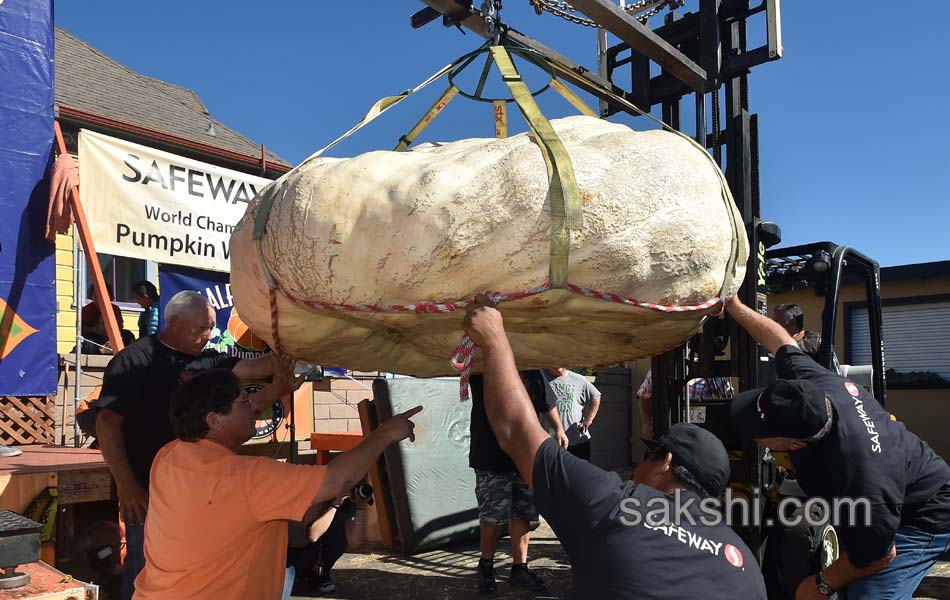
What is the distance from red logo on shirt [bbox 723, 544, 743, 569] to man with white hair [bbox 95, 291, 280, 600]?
2134 millimetres

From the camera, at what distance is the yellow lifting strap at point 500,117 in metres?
2.80

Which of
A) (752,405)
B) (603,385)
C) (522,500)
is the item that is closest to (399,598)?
(522,500)

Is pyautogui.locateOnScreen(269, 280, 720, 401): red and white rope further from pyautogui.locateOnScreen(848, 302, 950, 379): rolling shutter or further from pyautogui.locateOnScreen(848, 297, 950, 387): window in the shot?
pyautogui.locateOnScreen(848, 297, 950, 387): window

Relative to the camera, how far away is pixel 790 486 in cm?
424

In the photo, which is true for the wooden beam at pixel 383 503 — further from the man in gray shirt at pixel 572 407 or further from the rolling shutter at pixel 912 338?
the rolling shutter at pixel 912 338

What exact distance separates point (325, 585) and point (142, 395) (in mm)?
2240

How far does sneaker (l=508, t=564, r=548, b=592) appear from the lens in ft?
16.6

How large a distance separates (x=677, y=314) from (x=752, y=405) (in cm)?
104

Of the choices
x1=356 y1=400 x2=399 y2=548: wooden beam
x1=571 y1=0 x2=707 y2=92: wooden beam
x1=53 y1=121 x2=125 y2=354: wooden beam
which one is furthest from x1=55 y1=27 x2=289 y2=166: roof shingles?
x1=571 y1=0 x2=707 y2=92: wooden beam

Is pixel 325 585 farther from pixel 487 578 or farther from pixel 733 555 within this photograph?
pixel 733 555

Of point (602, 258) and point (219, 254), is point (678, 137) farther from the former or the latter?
point (219, 254)

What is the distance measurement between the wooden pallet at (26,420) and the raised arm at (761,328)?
5.15m

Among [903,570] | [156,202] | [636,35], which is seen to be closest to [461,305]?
[636,35]

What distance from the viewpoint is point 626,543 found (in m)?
1.80
